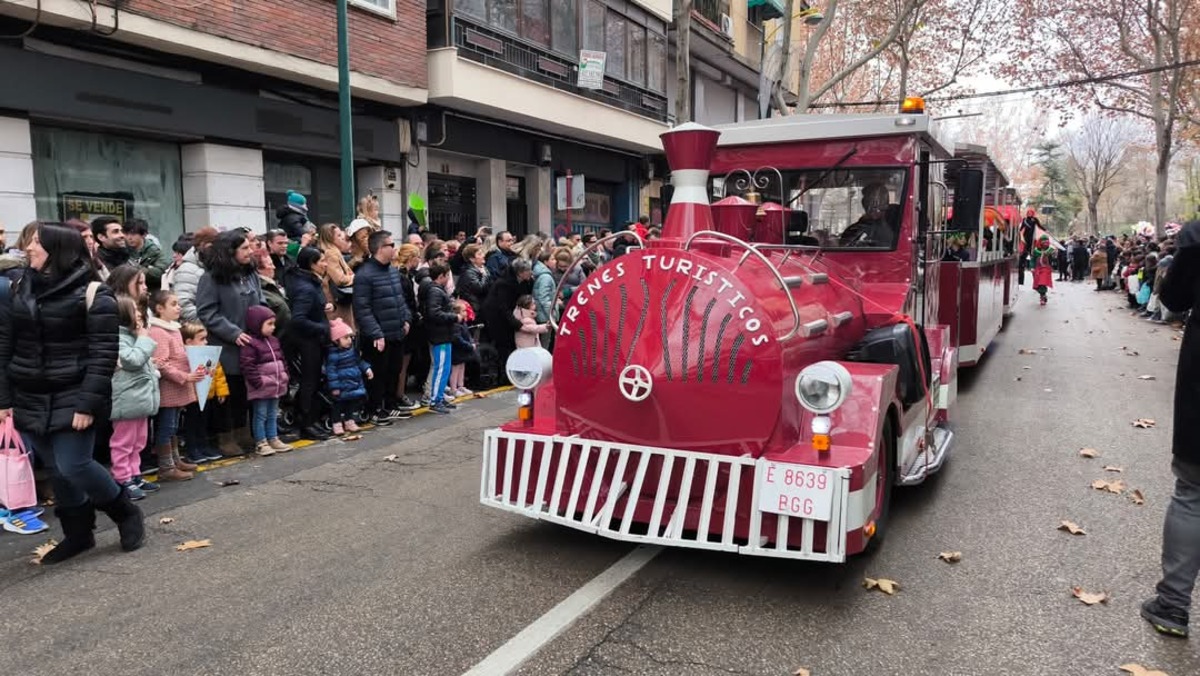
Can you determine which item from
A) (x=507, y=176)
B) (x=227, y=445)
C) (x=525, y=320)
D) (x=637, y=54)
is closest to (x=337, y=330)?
(x=227, y=445)

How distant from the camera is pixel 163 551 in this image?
4.63 meters

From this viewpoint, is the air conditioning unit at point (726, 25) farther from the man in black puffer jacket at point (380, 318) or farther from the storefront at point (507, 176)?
the man in black puffer jacket at point (380, 318)

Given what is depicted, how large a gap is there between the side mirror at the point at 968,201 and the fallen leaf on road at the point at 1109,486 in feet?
6.51

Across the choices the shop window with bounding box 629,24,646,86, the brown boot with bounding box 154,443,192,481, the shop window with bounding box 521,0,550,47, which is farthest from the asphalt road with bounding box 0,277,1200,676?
the shop window with bounding box 629,24,646,86

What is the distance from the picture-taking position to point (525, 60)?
1562 cm

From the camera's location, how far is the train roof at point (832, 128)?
5.76 meters

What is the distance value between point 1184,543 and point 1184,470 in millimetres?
310

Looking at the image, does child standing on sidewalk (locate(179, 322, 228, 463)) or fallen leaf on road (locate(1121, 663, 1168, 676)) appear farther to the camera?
child standing on sidewalk (locate(179, 322, 228, 463))

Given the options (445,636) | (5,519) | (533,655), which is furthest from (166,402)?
(533,655)

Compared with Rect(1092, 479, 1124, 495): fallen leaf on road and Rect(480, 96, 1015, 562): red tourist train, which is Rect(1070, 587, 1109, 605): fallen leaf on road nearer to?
Rect(480, 96, 1015, 562): red tourist train

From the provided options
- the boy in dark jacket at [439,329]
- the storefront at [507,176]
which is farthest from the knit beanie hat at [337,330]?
the storefront at [507,176]

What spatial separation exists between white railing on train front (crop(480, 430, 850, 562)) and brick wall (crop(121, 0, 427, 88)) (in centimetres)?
850

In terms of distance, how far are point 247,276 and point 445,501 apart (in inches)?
114

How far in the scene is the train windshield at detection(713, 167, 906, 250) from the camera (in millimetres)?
5859
